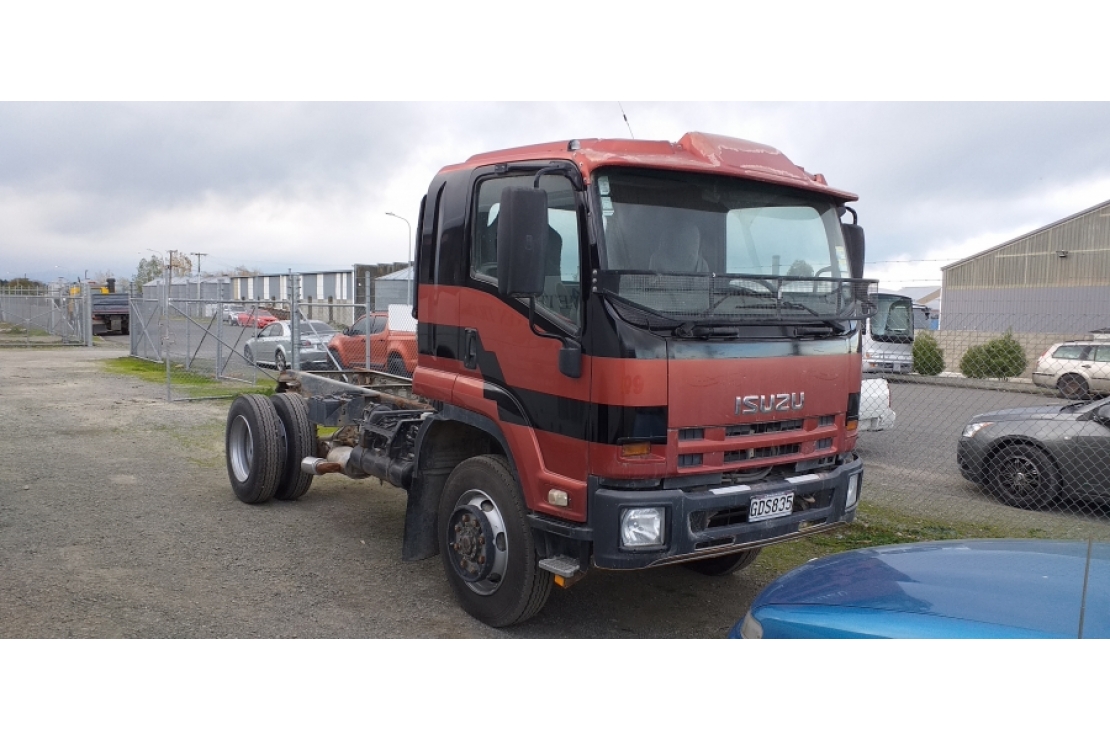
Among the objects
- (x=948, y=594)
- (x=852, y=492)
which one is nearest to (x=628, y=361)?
(x=948, y=594)

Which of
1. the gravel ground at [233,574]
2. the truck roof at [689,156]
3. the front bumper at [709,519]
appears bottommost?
the gravel ground at [233,574]

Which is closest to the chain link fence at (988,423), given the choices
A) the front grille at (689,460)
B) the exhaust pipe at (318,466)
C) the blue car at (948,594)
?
the exhaust pipe at (318,466)

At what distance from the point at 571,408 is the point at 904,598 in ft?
6.36

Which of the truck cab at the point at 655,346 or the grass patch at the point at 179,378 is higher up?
the truck cab at the point at 655,346

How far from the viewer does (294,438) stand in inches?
309

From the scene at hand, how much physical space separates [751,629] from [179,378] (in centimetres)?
1862

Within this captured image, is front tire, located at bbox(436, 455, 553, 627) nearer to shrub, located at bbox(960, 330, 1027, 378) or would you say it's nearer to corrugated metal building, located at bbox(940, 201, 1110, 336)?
shrub, located at bbox(960, 330, 1027, 378)

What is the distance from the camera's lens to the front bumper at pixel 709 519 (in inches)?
169

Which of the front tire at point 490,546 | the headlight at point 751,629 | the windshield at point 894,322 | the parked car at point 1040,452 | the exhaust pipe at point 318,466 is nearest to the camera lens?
the headlight at point 751,629

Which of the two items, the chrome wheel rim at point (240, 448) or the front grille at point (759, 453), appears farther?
the chrome wheel rim at point (240, 448)

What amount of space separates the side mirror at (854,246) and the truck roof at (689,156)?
0.20 metres

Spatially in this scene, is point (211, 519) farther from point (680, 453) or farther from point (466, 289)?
point (680, 453)

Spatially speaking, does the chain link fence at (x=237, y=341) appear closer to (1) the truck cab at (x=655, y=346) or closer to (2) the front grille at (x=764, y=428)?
(1) the truck cab at (x=655, y=346)

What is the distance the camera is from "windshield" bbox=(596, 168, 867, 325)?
436 centimetres
